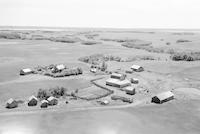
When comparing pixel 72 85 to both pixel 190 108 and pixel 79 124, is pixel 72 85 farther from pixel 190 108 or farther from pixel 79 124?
pixel 190 108

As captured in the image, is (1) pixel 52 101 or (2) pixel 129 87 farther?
(2) pixel 129 87

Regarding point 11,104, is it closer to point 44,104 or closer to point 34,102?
point 34,102

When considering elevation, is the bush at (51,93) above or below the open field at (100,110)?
above

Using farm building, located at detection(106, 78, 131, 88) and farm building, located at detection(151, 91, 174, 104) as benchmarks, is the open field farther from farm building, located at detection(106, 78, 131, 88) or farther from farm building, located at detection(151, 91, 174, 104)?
farm building, located at detection(106, 78, 131, 88)

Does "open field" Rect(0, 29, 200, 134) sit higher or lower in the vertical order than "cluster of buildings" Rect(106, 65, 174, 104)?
lower

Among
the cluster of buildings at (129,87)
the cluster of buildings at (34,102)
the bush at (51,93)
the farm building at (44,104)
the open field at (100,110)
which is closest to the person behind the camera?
the open field at (100,110)

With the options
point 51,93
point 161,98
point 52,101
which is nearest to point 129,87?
point 161,98

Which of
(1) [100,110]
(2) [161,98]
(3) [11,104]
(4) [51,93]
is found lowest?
(1) [100,110]

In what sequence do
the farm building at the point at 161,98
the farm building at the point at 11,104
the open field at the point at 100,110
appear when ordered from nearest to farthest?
the open field at the point at 100,110 → the farm building at the point at 11,104 → the farm building at the point at 161,98

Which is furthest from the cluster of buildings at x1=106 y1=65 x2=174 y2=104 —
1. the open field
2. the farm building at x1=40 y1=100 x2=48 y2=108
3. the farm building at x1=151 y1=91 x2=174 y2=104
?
the farm building at x1=40 y1=100 x2=48 y2=108

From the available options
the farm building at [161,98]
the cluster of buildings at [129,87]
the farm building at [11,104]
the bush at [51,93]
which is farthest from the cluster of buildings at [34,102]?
the farm building at [161,98]

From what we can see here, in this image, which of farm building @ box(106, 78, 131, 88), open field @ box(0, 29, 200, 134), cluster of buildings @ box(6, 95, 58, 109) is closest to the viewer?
open field @ box(0, 29, 200, 134)

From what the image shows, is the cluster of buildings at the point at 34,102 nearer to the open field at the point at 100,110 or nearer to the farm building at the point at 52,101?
the farm building at the point at 52,101
